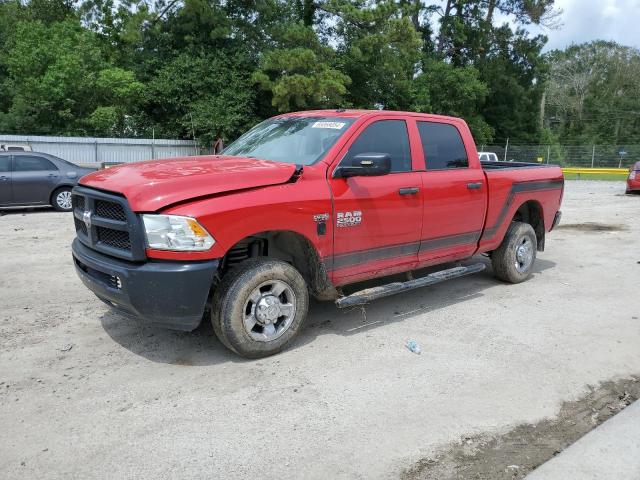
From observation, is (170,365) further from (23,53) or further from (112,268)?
(23,53)

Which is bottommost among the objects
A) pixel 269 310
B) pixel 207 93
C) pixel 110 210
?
pixel 269 310

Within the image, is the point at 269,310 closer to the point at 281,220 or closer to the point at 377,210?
the point at 281,220

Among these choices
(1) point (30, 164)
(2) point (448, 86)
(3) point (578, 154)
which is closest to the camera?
(1) point (30, 164)

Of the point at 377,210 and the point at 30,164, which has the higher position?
the point at 30,164

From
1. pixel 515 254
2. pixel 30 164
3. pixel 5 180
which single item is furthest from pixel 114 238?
pixel 30 164

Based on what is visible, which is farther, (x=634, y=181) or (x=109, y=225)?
(x=634, y=181)

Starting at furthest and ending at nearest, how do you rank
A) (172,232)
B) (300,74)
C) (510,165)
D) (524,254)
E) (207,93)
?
(207,93) < (300,74) < (510,165) < (524,254) < (172,232)

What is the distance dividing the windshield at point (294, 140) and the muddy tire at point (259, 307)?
41.5 inches

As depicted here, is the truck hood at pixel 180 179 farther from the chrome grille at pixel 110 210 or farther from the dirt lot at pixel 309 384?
the dirt lot at pixel 309 384

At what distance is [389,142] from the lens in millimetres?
5246

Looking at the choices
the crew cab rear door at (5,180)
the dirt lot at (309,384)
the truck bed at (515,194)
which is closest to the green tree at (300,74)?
the crew cab rear door at (5,180)

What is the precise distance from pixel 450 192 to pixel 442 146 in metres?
0.52

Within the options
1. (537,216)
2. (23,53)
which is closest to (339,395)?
(537,216)

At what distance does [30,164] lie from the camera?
40.4ft
